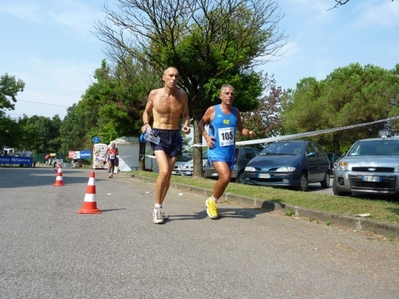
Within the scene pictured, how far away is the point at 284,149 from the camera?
44.0 ft

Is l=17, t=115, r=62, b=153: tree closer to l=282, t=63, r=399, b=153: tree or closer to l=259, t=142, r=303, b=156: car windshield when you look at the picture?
l=282, t=63, r=399, b=153: tree

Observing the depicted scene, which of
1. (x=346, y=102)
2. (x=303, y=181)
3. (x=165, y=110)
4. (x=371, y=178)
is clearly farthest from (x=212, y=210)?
(x=346, y=102)

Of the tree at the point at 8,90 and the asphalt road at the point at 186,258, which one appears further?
the tree at the point at 8,90

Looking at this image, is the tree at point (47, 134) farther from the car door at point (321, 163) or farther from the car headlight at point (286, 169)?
the car headlight at point (286, 169)

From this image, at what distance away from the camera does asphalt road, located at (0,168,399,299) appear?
319 centimetres

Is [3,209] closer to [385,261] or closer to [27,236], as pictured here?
[27,236]

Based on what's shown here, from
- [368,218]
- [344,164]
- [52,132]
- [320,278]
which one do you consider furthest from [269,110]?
[52,132]

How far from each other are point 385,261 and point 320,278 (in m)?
1.12

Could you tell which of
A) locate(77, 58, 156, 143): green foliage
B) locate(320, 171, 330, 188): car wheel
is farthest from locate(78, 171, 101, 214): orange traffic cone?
locate(77, 58, 156, 143): green foliage

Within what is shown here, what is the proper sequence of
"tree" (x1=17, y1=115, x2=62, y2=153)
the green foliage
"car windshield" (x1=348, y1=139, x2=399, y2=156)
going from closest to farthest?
"car windshield" (x1=348, y1=139, x2=399, y2=156) < the green foliage < "tree" (x1=17, y1=115, x2=62, y2=153)

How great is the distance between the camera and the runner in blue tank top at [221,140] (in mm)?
6430

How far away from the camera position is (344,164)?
30.8ft

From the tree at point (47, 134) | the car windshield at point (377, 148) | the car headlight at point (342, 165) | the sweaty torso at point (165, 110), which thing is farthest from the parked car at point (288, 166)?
the tree at point (47, 134)

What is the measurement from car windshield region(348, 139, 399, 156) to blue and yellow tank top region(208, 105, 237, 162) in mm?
4776
